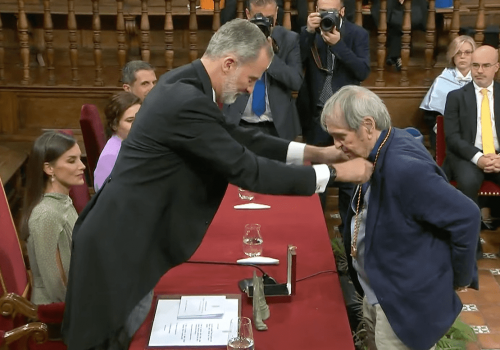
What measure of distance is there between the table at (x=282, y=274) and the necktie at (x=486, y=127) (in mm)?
1833

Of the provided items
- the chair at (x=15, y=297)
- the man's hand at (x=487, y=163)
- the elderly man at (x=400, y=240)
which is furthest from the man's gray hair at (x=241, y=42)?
the man's hand at (x=487, y=163)

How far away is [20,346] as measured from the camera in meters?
2.62

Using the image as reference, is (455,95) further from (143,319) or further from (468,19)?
(143,319)

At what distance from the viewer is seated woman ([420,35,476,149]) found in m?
5.27

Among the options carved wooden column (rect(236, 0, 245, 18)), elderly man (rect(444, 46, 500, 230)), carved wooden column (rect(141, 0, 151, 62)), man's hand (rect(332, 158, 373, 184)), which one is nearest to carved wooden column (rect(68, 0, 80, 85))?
carved wooden column (rect(141, 0, 151, 62))

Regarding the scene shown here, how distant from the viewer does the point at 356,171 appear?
246 centimetres

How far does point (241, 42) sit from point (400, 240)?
2.79 feet

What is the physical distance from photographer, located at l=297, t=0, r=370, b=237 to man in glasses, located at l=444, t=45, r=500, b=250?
26.7 inches

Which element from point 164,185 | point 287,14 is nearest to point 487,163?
point 287,14

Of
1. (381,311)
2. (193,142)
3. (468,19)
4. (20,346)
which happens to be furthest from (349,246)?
(468,19)

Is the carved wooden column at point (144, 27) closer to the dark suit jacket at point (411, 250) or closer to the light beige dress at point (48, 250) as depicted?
the light beige dress at point (48, 250)

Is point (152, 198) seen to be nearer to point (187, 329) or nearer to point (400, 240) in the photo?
point (187, 329)

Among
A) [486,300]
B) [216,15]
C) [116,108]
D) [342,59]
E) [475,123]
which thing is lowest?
[486,300]

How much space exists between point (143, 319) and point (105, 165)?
52.3 inches
